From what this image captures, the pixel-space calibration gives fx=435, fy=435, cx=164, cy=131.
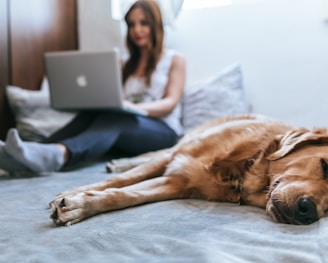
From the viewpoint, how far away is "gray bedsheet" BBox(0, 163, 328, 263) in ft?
2.91

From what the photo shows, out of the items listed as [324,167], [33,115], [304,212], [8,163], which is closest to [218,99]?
[33,115]

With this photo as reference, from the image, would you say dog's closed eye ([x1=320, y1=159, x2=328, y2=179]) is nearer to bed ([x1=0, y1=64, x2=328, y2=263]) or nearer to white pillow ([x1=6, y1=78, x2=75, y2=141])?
bed ([x1=0, y1=64, x2=328, y2=263])

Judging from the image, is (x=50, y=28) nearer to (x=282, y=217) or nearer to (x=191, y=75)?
(x=191, y=75)

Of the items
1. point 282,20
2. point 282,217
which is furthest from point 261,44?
point 282,217

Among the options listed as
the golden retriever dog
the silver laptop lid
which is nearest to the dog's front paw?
the golden retriever dog

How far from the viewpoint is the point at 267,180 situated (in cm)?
144

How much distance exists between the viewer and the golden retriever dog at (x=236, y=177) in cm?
120

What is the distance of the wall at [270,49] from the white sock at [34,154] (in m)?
1.32

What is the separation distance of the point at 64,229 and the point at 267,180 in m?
0.68

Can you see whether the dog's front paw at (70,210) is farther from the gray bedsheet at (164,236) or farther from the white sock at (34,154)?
the white sock at (34,154)

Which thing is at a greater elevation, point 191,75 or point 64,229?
point 191,75

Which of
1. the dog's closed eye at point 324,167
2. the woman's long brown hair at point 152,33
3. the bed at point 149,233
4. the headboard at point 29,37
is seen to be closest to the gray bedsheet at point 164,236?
the bed at point 149,233

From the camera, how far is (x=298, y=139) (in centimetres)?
140

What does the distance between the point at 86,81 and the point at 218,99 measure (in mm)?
868
